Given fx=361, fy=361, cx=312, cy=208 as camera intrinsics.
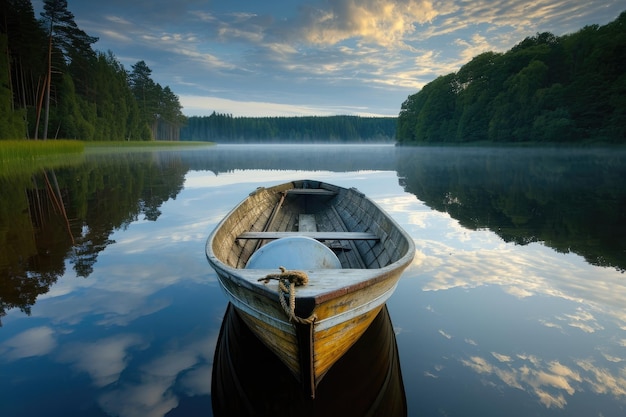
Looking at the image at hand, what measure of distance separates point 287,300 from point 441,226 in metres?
9.42

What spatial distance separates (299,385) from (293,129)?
649 feet

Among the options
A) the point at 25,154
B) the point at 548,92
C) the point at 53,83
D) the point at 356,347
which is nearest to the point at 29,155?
the point at 25,154

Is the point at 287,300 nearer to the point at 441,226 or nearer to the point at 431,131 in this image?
the point at 441,226

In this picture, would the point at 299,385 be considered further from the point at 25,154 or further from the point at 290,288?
the point at 25,154

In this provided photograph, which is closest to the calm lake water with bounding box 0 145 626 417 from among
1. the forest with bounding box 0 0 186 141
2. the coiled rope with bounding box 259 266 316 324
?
the coiled rope with bounding box 259 266 316 324

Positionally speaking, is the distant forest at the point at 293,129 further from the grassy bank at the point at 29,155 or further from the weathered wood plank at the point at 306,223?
the weathered wood plank at the point at 306,223

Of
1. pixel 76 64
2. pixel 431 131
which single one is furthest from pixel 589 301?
pixel 431 131

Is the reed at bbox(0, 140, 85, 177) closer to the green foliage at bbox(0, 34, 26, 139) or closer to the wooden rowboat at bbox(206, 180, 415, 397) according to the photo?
the green foliage at bbox(0, 34, 26, 139)

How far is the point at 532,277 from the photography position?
281 inches

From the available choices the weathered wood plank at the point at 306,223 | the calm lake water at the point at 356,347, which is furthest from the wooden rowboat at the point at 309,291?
the weathered wood plank at the point at 306,223

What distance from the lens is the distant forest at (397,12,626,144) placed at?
49750 millimetres

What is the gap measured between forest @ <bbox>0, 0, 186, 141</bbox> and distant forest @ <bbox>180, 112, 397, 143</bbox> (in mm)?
113497

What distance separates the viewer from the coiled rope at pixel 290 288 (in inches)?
119

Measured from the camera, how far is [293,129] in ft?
644
